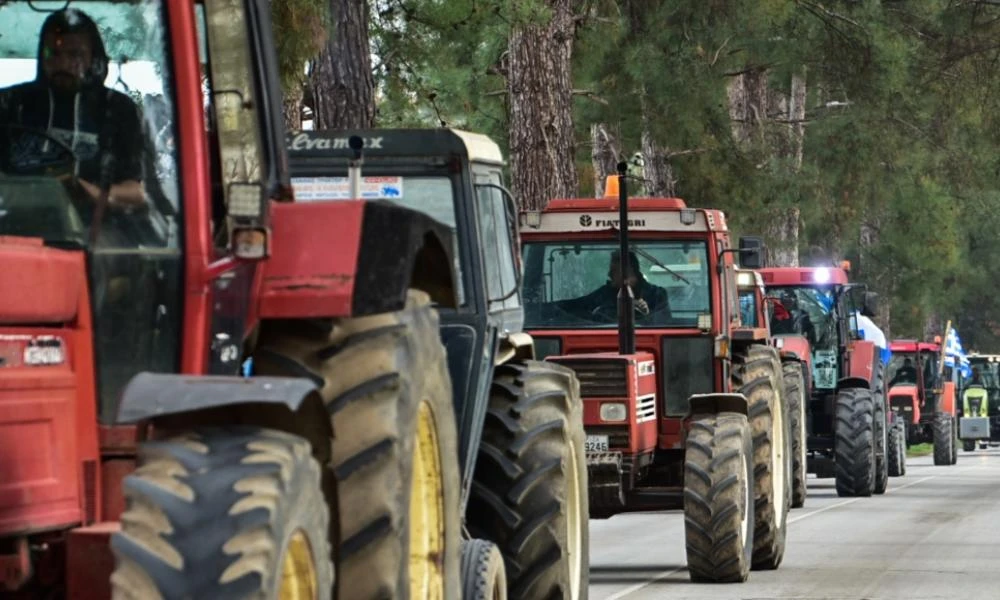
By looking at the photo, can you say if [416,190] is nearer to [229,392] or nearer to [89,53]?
[89,53]

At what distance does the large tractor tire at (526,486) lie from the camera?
978 cm

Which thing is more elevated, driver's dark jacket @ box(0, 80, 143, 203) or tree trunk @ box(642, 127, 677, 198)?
tree trunk @ box(642, 127, 677, 198)

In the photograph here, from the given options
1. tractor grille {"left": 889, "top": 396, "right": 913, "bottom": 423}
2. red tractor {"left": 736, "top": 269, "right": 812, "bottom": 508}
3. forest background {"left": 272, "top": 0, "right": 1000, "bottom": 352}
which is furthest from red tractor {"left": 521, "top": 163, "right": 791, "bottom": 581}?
tractor grille {"left": 889, "top": 396, "right": 913, "bottom": 423}

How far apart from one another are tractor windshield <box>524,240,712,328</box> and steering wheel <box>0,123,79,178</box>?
1052 centimetres

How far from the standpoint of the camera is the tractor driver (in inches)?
245

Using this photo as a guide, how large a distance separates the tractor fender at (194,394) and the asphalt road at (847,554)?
8707 mm

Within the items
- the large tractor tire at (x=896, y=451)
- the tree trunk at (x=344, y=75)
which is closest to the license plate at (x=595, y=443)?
the tree trunk at (x=344, y=75)

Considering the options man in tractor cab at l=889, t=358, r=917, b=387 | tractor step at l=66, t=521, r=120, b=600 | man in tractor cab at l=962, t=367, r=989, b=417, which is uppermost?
tractor step at l=66, t=521, r=120, b=600

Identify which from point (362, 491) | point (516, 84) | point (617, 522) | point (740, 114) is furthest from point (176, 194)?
point (740, 114)

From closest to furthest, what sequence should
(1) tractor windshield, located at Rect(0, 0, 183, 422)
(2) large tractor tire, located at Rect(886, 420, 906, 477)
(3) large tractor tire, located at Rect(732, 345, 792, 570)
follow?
(1) tractor windshield, located at Rect(0, 0, 183, 422) < (3) large tractor tire, located at Rect(732, 345, 792, 570) < (2) large tractor tire, located at Rect(886, 420, 906, 477)

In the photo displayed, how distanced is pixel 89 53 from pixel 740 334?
11451 mm

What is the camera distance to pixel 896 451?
35.9m

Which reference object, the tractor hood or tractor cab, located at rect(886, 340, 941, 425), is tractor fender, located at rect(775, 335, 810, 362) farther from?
the tractor hood

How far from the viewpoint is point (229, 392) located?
5531 millimetres
